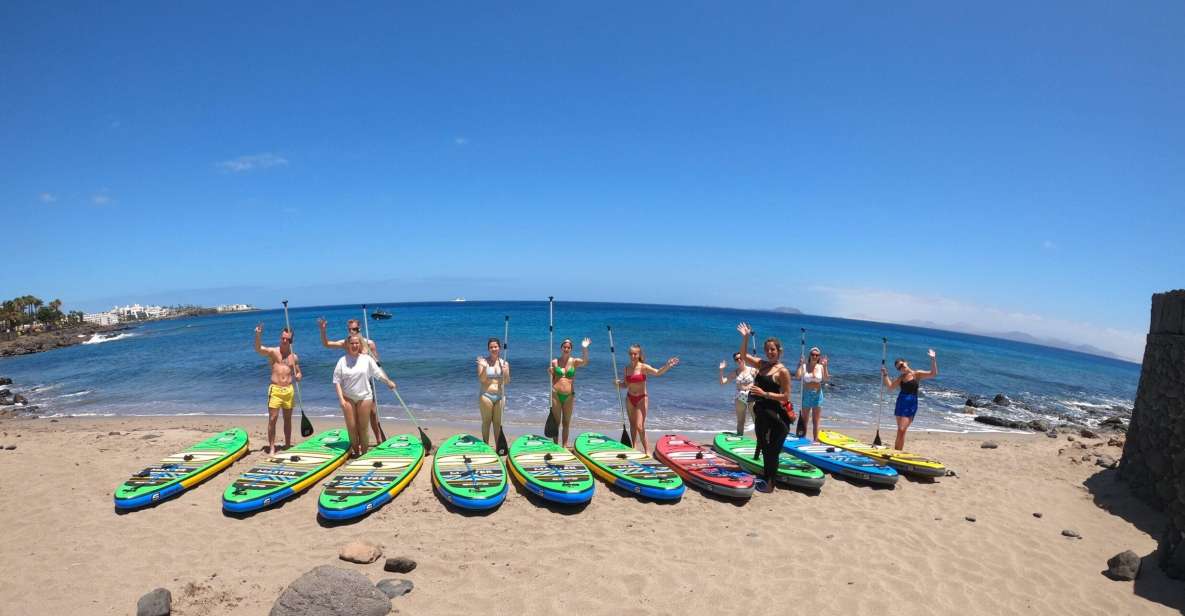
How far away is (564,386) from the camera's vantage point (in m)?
8.80

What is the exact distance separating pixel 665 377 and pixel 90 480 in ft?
56.4

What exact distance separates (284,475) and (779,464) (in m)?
7.60

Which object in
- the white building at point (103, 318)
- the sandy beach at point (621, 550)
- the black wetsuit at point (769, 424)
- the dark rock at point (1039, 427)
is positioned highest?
the black wetsuit at point (769, 424)

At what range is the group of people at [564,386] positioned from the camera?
7125 millimetres

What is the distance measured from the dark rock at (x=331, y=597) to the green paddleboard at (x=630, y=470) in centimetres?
364

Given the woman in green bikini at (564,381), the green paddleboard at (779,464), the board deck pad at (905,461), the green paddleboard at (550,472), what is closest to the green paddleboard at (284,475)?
the green paddleboard at (550,472)

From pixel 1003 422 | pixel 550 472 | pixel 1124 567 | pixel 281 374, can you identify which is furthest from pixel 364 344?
pixel 1003 422

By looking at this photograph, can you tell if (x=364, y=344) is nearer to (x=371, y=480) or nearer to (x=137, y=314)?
(x=371, y=480)

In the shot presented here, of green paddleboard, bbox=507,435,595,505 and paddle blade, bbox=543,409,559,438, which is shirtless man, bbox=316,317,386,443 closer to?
green paddleboard, bbox=507,435,595,505

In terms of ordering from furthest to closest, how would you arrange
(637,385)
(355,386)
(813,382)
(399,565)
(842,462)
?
(813,382) < (637,385) < (842,462) < (355,386) < (399,565)

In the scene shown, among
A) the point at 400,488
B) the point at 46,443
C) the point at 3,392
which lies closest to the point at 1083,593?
the point at 400,488

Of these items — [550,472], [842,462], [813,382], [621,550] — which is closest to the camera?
[621,550]

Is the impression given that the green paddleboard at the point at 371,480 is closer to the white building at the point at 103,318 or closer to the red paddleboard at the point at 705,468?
the red paddleboard at the point at 705,468

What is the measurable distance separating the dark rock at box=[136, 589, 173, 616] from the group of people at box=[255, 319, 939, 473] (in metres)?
3.46
